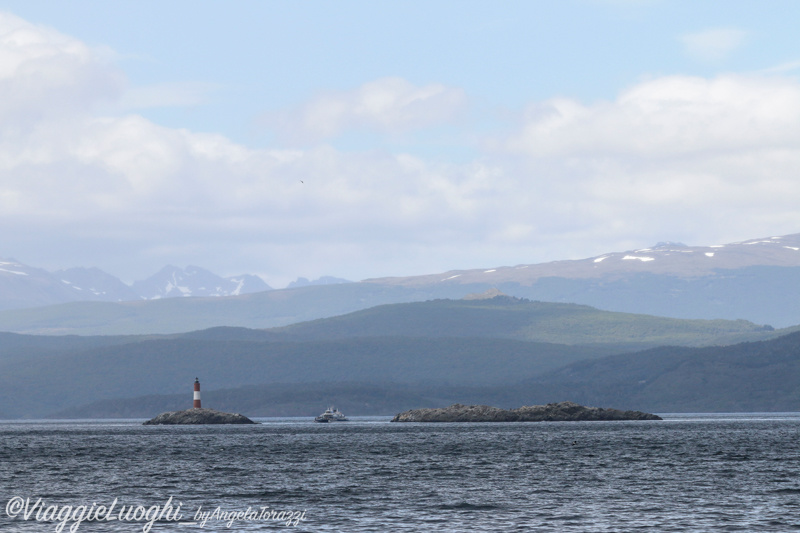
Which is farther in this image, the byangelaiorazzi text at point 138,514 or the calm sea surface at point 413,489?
the byangelaiorazzi text at point 138,514

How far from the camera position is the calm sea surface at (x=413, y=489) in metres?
71.1

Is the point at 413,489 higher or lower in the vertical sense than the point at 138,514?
lower

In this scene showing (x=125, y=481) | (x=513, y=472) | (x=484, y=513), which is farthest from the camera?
(x=513, y=472)

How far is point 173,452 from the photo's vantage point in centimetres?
15238

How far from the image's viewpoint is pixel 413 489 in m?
92.2

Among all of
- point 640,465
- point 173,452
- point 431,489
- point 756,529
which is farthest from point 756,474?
point 173,452

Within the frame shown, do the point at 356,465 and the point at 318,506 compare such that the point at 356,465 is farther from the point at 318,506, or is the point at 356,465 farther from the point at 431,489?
the point at 318,506

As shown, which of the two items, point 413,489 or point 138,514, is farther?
point 413,489

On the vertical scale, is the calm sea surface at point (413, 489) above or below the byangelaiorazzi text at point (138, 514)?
below

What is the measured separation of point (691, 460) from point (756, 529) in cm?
5997

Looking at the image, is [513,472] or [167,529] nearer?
[167,529]

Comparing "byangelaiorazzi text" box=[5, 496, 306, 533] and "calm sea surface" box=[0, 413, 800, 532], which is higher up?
"byangelaiorazzi text" box=[5, 496, 306, 533]

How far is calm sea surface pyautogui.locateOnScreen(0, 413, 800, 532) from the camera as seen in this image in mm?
71125

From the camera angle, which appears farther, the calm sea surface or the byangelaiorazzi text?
the byangelaiorazzi text
